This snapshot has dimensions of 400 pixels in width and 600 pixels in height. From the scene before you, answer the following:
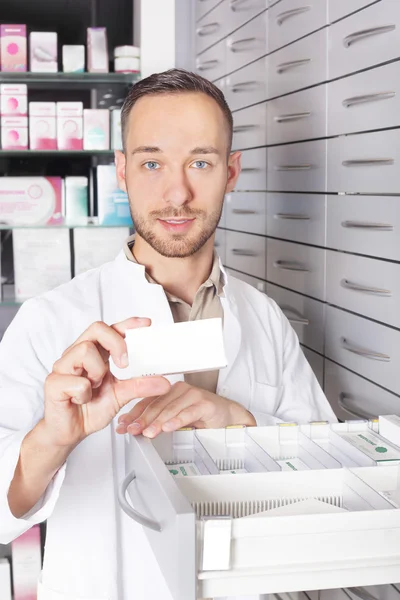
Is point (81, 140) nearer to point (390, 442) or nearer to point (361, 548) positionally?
point (390, 442)

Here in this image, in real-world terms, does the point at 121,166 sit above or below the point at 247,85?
below

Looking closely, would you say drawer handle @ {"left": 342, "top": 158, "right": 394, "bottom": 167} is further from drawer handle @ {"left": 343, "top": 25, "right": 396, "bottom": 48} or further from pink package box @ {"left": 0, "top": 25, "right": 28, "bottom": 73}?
pink package box @ {"left": 0, "top": 25, "right": 28, "bottom": 73}

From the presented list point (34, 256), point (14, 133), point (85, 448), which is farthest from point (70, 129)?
point (85, 448)

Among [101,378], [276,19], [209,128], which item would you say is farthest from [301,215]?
[101,378]

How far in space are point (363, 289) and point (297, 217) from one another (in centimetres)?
49

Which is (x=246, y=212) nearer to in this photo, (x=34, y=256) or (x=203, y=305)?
(x=34, y=256)

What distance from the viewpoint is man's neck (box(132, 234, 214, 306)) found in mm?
1650

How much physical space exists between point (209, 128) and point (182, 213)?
185 millimetres

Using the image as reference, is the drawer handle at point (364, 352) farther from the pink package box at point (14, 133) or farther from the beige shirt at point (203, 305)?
the pink package box at point (14, 133)

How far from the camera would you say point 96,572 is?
4.69ft

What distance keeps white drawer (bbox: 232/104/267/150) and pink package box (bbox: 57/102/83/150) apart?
0.61m

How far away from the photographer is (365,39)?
76.5 inches

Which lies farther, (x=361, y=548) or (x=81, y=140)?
(x=81, y=140)

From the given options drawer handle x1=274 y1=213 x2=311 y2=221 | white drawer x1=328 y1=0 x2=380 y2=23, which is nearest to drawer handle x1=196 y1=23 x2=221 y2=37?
drawer handle x1=274 y1=213 x2=311 y2=221
